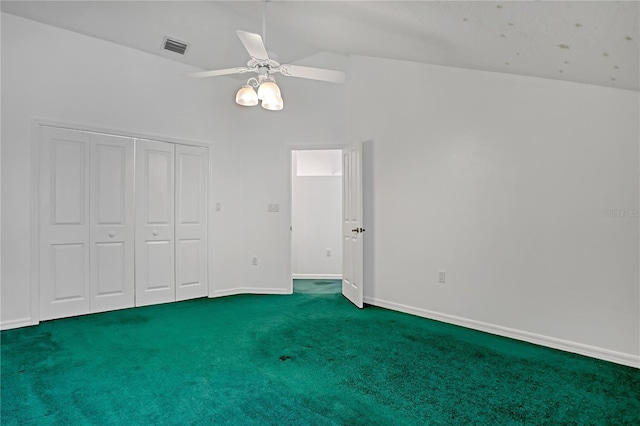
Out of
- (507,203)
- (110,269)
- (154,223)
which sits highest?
(507,203)

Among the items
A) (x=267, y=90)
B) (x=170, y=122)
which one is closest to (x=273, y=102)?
(x=267, y=90)

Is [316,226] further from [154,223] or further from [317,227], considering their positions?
[154,223]

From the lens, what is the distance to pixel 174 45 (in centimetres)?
442

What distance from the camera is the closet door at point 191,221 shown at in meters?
4.80

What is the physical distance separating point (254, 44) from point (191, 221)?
293 cm

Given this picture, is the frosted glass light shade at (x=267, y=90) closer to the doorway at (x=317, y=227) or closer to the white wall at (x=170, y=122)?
the white wall at (x=170, y=122)

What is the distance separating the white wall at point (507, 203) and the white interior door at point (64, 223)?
3.15 meters

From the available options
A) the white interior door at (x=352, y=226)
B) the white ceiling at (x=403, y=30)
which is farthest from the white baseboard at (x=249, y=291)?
the white ceiling at (x=403, y=30)

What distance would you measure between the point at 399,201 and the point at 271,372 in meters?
2.43

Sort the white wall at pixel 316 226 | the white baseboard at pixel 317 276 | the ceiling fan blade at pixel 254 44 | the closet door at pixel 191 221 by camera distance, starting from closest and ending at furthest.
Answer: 1. the ceiling fan blade at pixel 254 44
2. the closet door at pixel 191 221
3. the white baseboard at pixel 317 276
4. the white wall at pixel 316 226

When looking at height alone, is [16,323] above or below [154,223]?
below

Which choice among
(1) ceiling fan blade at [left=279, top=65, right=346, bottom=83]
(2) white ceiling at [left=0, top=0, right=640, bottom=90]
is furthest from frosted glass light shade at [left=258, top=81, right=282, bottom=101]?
(2) white ceiling at [left=0, top=0, right=640, bottom=90]

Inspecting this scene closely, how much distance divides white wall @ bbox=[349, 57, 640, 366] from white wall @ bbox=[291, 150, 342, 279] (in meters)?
1.90

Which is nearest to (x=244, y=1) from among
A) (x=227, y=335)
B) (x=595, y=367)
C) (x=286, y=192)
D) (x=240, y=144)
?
(x=240, y=144)
